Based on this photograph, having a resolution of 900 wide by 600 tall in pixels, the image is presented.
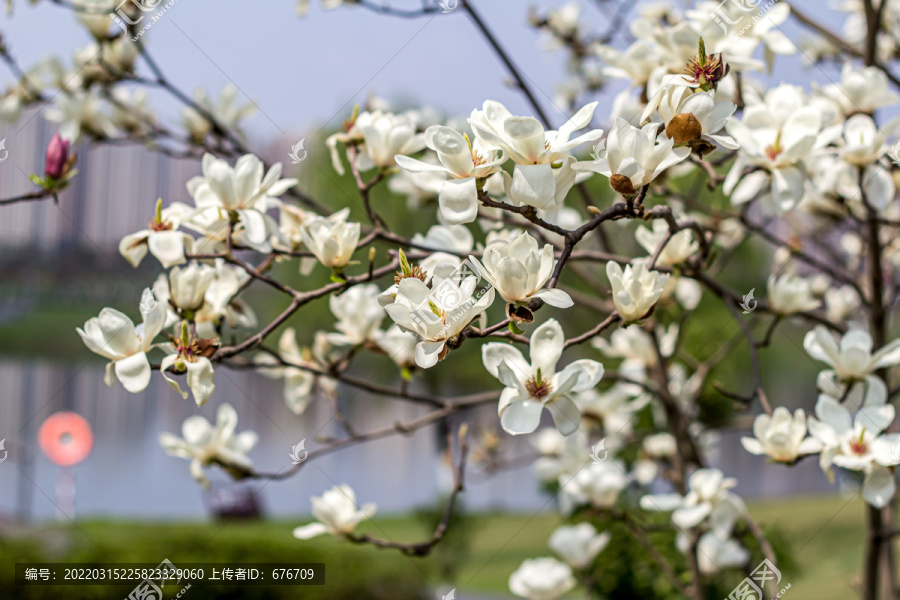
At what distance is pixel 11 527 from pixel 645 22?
5.00 meters

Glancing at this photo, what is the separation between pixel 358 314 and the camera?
781 mm

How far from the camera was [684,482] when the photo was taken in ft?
3.53

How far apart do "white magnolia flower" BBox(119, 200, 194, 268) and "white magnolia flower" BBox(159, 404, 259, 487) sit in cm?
22

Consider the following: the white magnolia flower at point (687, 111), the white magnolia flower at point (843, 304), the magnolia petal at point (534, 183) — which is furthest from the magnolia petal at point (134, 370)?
the white magnolia flower at point (843, 304)

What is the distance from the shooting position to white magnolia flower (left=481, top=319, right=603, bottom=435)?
1.64 ft

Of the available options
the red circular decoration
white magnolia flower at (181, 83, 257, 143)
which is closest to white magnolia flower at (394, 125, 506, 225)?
white magnolia flower at (181, 83, 257, 143)

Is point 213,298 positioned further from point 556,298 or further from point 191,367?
point 556,298

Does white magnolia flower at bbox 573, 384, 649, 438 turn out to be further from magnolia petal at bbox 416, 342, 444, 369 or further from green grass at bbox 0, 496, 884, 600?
magnolia petal at bbox 416, 342, 444, 369

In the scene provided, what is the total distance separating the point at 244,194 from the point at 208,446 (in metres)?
0.32

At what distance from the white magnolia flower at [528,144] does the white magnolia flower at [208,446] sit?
477 mm

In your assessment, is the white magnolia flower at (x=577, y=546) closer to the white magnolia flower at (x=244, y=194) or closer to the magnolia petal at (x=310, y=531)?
the magnolia petal at (x=310, y=531)

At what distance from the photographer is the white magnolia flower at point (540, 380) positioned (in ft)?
1.64
